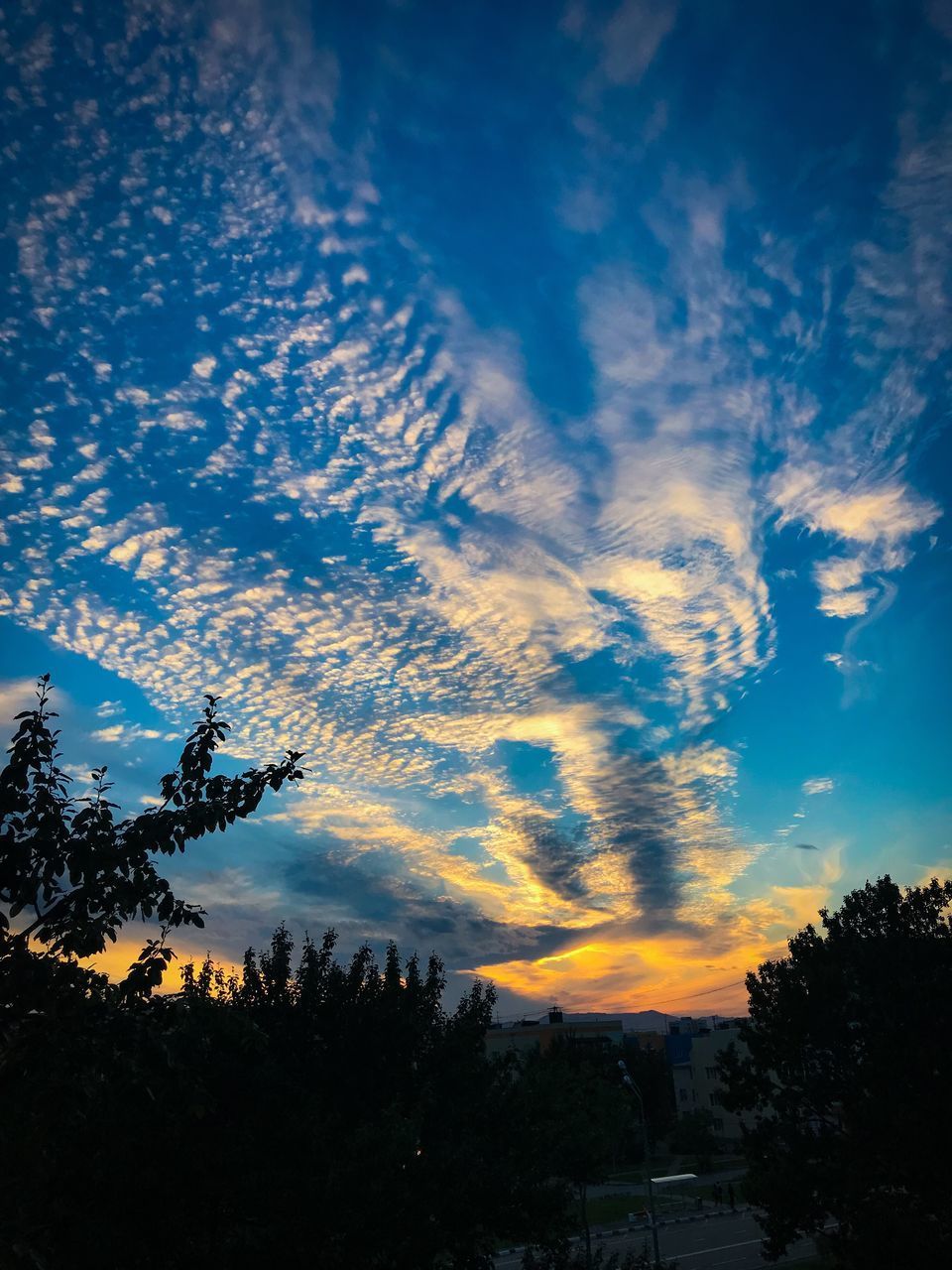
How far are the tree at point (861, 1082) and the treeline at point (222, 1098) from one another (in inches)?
370

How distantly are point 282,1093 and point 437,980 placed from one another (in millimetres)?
5988

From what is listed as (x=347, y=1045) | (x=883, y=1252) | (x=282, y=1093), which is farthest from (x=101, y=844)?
(x=883, y=1252)

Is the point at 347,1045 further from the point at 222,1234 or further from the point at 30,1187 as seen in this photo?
the point at 30,1187

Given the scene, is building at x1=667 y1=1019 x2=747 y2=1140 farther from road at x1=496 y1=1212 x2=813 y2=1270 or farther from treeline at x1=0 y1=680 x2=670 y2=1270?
treeline at x1=0 y1=680 x2=670 y2=1270

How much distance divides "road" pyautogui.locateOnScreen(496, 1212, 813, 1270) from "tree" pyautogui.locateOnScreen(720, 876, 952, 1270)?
39.3 ft

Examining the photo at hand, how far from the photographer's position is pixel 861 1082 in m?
26.6

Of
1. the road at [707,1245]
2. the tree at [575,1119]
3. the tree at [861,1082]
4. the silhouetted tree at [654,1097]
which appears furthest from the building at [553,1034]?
the tree at [861,1082]

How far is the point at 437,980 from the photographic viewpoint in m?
21.1

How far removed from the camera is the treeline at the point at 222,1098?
668cm

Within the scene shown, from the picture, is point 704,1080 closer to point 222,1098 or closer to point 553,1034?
point 553,1034

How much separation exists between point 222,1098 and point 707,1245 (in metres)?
41.5

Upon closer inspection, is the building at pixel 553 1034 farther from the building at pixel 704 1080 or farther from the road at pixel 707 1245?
the road at pixel 707 1245

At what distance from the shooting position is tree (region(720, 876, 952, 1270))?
23953 millimetres

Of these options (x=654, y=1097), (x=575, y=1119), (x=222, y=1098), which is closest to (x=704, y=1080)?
(x=654, y=1097)
